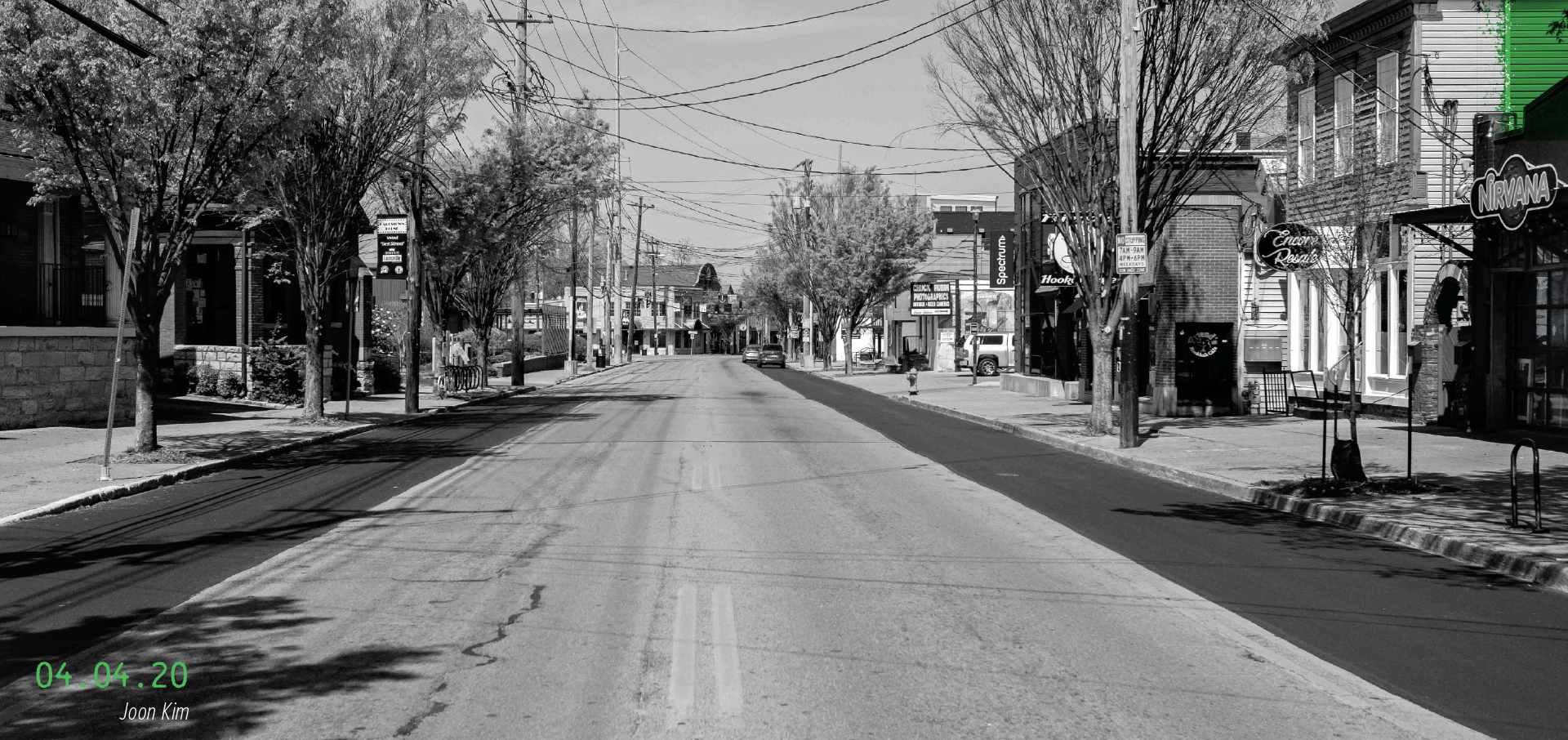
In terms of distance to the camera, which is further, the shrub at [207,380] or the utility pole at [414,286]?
the shrub at [207,380]

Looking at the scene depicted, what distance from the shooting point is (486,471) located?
16.2 metres

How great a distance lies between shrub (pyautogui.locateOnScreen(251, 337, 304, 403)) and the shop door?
2029 centimetres

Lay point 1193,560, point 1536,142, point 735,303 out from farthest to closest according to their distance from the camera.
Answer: point 735,303, point 1536,142, point 1193,560

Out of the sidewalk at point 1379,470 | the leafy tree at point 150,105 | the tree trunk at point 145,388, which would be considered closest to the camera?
the sidewalk at point 1379,470

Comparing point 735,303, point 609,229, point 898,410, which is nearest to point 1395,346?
point 898,410

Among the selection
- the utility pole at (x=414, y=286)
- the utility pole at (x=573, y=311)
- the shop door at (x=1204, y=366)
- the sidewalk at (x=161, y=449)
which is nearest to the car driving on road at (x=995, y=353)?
the utility pole at (x=573, y=311)

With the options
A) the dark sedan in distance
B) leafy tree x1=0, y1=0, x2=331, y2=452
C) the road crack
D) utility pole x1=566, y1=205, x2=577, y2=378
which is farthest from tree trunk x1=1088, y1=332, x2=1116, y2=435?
the dark sedan in distance

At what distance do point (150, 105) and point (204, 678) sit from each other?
1157 centimetres

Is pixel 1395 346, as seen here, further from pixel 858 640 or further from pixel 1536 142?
pixel 858 640

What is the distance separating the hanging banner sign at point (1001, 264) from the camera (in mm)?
42031

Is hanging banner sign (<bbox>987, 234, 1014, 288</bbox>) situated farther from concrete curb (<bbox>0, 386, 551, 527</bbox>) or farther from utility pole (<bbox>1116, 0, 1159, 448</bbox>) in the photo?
concrete curb (<bbox>0, 386, 551, 527</bbox>)

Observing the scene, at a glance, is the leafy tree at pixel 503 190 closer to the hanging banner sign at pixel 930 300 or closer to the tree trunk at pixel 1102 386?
the tree trunk at pixel 1102 386

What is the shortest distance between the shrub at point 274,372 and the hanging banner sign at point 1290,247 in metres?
21.2

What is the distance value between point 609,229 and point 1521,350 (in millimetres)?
46491
